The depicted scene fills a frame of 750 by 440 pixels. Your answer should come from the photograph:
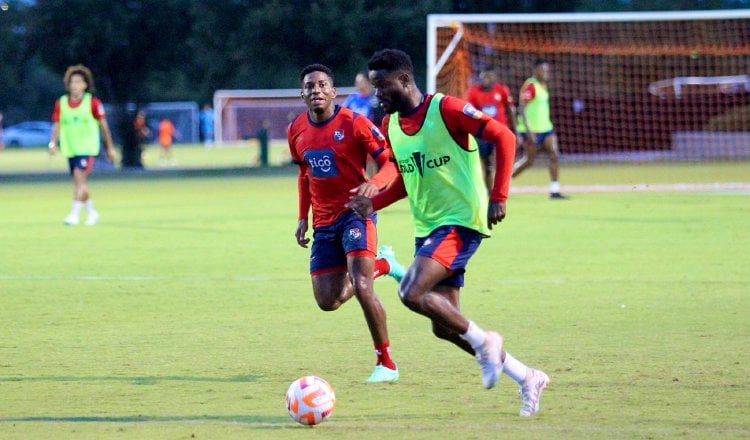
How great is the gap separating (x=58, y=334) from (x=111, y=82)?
1255 inches

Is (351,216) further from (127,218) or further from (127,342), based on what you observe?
(127,218)

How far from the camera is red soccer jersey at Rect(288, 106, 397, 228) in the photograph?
8.33 meters

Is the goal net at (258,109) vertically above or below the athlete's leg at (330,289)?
below

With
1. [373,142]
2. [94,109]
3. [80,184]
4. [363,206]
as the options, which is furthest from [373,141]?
[94,109]

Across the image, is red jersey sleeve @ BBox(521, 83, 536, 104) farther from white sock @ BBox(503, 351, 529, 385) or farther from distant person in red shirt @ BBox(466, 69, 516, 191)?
white sock @ BBox(503, 351, 529, 385)

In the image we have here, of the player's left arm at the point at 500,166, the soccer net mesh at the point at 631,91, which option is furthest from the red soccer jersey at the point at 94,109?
the soccer net mesh at the point at 631,91

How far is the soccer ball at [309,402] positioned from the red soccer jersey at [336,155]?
6.18 feet

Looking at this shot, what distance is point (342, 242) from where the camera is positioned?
8227 millimetres

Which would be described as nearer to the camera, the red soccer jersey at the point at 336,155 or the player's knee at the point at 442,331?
the player's knee at the point at 442,331

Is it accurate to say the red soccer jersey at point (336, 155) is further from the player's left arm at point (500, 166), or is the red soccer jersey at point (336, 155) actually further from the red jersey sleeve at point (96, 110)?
the red jersey sleeve at point (96, 110)

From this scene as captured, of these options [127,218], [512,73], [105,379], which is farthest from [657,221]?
[512,73]

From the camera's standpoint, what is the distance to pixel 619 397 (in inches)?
283

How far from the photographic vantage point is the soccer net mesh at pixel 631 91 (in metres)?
38.5

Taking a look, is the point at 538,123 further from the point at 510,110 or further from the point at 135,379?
the point at 135,379
